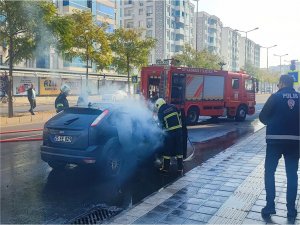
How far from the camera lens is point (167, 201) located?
5.11 m

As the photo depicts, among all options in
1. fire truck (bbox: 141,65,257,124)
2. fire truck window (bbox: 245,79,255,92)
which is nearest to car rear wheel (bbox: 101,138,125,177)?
fire truck (bbox: 141,65,257,124)

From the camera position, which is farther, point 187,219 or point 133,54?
point 133,54

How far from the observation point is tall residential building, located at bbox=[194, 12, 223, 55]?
9338 centimetres

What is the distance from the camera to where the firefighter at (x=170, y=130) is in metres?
6.94

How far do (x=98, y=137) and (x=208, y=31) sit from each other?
96.3 m

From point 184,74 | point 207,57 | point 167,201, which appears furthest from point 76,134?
point 207,57

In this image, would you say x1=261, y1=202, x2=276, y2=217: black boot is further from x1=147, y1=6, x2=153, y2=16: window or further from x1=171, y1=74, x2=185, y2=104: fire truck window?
x1=147, y1=6, x2=153, y2=16: window

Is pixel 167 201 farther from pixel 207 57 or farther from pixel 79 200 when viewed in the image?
pixel 207 57

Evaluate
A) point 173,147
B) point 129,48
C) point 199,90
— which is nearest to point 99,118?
point 173,147

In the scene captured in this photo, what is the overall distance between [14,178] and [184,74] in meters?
11.5

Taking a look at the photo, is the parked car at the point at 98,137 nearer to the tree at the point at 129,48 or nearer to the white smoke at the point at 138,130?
the white smoke at the point at 138,130

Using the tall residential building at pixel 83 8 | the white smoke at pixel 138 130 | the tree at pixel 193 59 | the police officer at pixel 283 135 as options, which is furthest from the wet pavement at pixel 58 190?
the tall residential building at pixel 83 8

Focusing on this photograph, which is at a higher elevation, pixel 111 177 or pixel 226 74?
pixel 226 74

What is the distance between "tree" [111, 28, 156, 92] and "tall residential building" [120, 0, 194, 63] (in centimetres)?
4399
